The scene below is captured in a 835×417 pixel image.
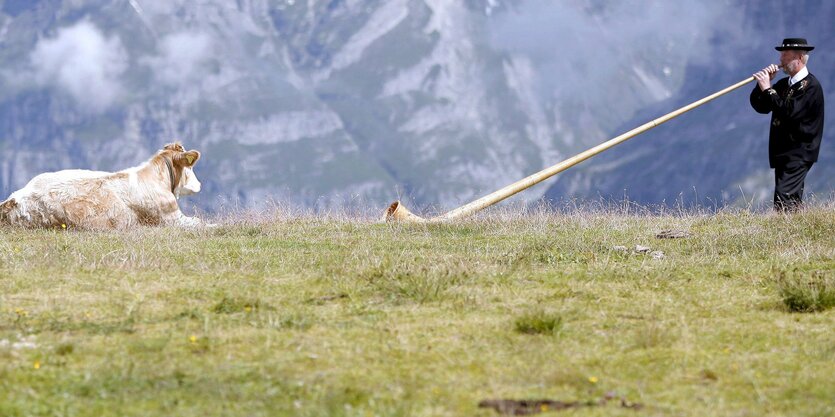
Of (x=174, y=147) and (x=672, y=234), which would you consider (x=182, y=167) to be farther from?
(x=672, y=234)

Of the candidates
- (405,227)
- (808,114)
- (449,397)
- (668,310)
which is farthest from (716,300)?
(808,114)

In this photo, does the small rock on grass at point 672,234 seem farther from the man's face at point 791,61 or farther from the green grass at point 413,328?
the man's face at point 791,61

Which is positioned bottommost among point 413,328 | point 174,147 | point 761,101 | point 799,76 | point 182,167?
point 413,328

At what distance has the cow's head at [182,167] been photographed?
17938 millimetres

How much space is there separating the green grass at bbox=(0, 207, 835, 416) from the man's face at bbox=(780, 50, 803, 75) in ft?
15.9

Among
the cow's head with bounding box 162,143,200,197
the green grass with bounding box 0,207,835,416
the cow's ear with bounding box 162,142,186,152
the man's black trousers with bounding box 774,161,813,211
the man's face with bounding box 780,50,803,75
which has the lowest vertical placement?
the green grass with bounding box 0,207,835,416

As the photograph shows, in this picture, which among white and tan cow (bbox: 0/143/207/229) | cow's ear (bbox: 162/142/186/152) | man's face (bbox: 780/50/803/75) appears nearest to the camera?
white and tan cow (bbox: 0/143/207/229)

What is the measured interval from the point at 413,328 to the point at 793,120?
10.8 m

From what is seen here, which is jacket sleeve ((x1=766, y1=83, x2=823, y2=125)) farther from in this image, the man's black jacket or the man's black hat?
the man's black hat

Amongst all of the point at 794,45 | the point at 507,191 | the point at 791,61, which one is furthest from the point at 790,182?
the point at 507,191

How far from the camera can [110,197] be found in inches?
654

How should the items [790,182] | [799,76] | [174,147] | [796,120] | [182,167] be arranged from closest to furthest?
[796,120]
[790,182]
[799,76]
[182,167]
[174,147]

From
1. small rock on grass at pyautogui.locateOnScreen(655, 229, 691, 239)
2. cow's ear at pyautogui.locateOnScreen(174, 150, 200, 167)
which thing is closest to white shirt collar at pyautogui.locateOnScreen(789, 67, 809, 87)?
small rock on grass at pyautogui.locateOnScreen(655, 229, 691, 239)

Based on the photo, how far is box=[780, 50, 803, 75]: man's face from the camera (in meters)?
17.1
